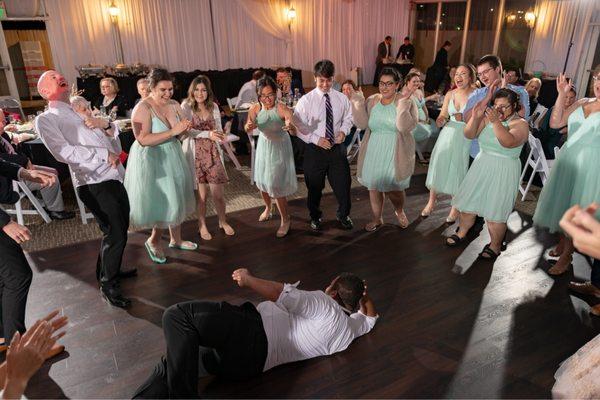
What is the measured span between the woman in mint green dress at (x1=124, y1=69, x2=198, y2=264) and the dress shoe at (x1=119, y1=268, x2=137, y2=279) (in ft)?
1.21

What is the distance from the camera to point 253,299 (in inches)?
117

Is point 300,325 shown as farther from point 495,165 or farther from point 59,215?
point 59,215

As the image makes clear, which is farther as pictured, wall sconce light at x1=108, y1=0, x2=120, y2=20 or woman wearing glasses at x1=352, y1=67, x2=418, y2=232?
wall sconce light at x1=108, y1=0, x2=120, y2=20

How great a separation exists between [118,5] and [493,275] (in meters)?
9.85

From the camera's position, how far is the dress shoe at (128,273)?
3248 millimetres

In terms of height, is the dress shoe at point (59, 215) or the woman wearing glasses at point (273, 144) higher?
the woman wearing glasses at point (273, 144)

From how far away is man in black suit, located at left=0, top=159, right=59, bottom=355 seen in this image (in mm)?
2183

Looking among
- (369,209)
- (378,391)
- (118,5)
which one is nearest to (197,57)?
(118,5)

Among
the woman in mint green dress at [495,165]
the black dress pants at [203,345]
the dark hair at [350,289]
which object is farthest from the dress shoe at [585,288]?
the black dress pants at [203,345]

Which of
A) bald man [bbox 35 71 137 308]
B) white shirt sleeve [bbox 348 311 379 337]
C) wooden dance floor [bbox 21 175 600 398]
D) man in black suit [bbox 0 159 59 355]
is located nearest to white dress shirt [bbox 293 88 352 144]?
wooden dance floor [bbox 21 175 600 398]

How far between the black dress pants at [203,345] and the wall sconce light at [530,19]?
35.9 feet

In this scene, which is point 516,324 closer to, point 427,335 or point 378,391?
point 427,335

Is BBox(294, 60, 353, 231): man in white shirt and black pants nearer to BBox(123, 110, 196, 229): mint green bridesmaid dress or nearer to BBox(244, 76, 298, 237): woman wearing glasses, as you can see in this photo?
BBox(244, 76, 298, 237): woman wearing glasses

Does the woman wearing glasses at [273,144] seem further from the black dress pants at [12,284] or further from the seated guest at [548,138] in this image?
the seated guest at [548,138]
